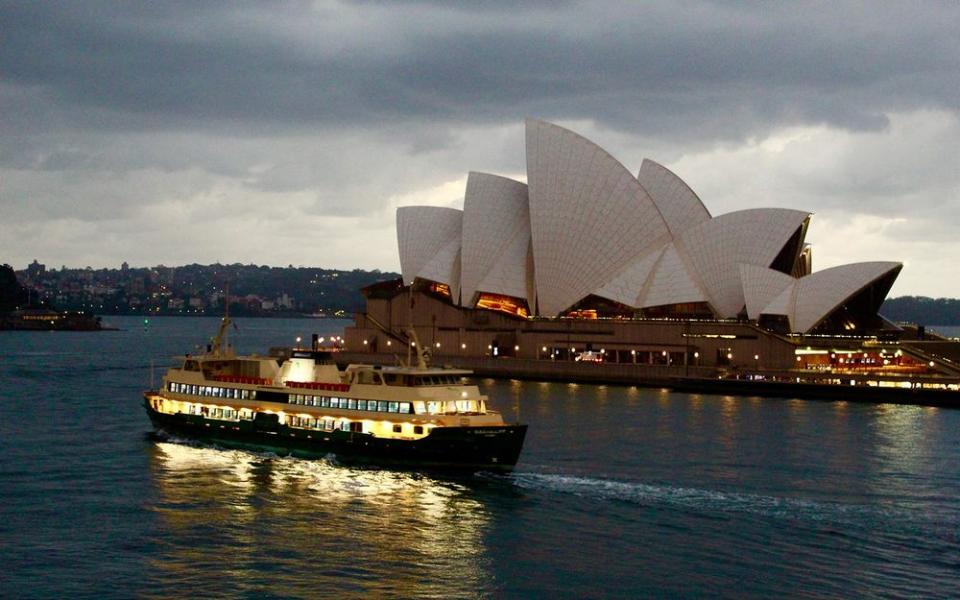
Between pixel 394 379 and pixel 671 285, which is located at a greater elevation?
pixel 671 285

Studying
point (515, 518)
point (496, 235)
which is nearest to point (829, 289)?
point (496, 235)

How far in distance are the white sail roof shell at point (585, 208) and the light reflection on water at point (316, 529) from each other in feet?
125

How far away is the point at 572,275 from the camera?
70.2 m

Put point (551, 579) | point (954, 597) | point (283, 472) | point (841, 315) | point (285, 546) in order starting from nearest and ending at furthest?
1. point (954, 597)
2. point (551, 579)
3. point (285, 546)
4. point (283, 472)
5. point (841, 315)

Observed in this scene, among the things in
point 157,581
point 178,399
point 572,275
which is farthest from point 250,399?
point 572,275

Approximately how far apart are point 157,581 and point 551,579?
775cm

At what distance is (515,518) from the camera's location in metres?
25.8

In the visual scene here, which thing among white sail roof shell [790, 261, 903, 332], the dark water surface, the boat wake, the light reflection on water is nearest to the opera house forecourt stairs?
white sail roof shell [790, 261, 903, 332]

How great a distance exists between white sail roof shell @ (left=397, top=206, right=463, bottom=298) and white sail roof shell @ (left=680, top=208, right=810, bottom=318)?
17.7 m

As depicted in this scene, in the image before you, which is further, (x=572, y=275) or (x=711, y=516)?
(x=572, y=275)

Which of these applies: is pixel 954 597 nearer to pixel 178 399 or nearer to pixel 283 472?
pixel 283 472

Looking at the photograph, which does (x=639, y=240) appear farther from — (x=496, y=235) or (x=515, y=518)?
(x=515, y=518)

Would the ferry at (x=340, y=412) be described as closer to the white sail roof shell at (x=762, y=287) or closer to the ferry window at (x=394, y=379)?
the ferry window at (x=394, y=379)

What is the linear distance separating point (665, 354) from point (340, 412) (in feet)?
123
